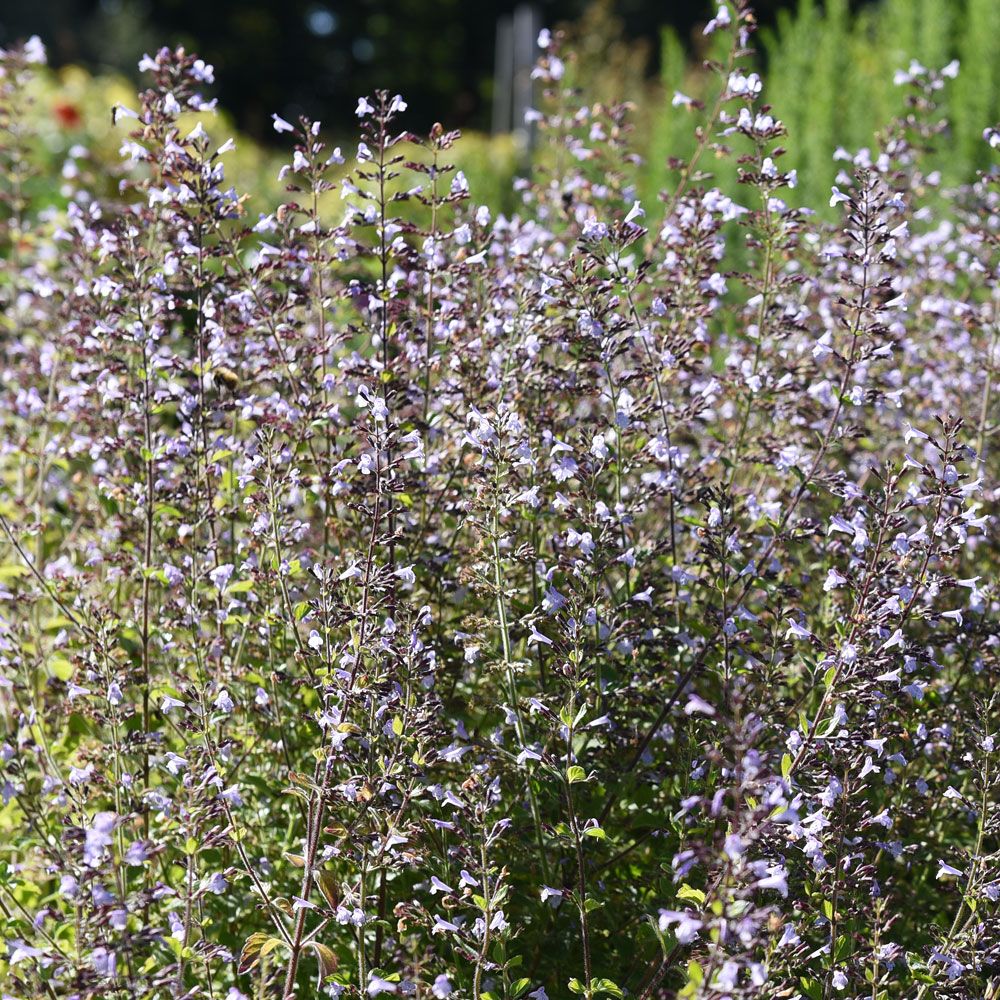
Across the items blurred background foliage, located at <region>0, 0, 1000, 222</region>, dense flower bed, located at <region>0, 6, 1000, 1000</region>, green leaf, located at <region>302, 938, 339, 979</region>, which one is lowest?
green leaf, located at <region>302, 938, 339, 979</region>

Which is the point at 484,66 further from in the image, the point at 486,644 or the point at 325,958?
the point at 325,958

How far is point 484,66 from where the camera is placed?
3700 centimetres

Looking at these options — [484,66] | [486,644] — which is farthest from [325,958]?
[484,66]

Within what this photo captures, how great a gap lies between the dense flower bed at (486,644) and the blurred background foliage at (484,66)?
4.28 ft

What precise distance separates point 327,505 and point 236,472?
1.05 ft

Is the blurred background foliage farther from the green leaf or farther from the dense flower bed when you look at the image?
the green leaf

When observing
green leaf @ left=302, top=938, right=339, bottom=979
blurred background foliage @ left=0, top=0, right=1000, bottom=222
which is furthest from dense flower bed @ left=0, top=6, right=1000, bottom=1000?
blurred background foliage @ left=0, top=0, right=1000, bottom=222

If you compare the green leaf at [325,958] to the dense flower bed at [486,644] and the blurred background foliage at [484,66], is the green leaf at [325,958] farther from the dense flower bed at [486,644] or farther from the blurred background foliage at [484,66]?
the blurred background foliage at [484,66]

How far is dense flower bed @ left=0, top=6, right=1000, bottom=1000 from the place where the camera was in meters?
2.49

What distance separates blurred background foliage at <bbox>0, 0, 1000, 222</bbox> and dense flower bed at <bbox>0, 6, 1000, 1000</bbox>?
131 centimetres

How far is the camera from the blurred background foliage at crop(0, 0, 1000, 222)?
1032 centimetres

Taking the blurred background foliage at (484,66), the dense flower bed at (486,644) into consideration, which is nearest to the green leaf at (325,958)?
the dense flower bed at (486,644)

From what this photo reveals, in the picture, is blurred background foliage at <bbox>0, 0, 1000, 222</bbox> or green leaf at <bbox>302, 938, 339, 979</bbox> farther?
blurred background foliage at <bbox>0, 0, 1000, 222</bbox>

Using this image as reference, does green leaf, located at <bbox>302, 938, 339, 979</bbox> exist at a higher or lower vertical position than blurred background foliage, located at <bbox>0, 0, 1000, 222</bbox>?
lower
